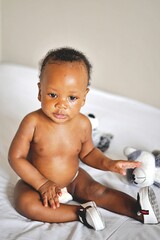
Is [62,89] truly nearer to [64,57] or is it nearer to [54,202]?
[64,57]

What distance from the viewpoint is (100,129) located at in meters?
1.46

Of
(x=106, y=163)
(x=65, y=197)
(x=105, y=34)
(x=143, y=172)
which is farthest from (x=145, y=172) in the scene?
(x=105, y=34)

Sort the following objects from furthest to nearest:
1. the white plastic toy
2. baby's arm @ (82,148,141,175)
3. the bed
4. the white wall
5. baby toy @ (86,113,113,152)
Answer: the white wall
baby toy @ (86,113,113,152)
the white plastic toy
baby's arm @ (82,148,141,175)
the bed

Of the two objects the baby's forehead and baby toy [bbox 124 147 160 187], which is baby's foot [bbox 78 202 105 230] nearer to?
baby toy [bbox 124 147 160 187]

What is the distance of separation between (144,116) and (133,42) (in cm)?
35

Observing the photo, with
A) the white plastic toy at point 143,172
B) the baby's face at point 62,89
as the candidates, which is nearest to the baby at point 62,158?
the baby's face at point 62,89

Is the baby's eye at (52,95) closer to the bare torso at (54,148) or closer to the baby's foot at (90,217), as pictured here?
the bare torso at (54,148)

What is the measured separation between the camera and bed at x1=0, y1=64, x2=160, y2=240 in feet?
2.77

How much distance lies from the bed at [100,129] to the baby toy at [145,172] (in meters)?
0.03

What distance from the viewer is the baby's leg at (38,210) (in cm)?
88

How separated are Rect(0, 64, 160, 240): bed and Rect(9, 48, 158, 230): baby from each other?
3cm

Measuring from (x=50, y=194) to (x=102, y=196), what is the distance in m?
0.16

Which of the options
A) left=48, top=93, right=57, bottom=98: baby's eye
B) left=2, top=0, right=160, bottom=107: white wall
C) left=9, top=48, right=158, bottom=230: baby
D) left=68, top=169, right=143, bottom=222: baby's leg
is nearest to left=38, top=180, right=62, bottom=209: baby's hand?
left=9, top=48, right=158, bottom=230: baby

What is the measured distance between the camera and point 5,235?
0.81 meters
